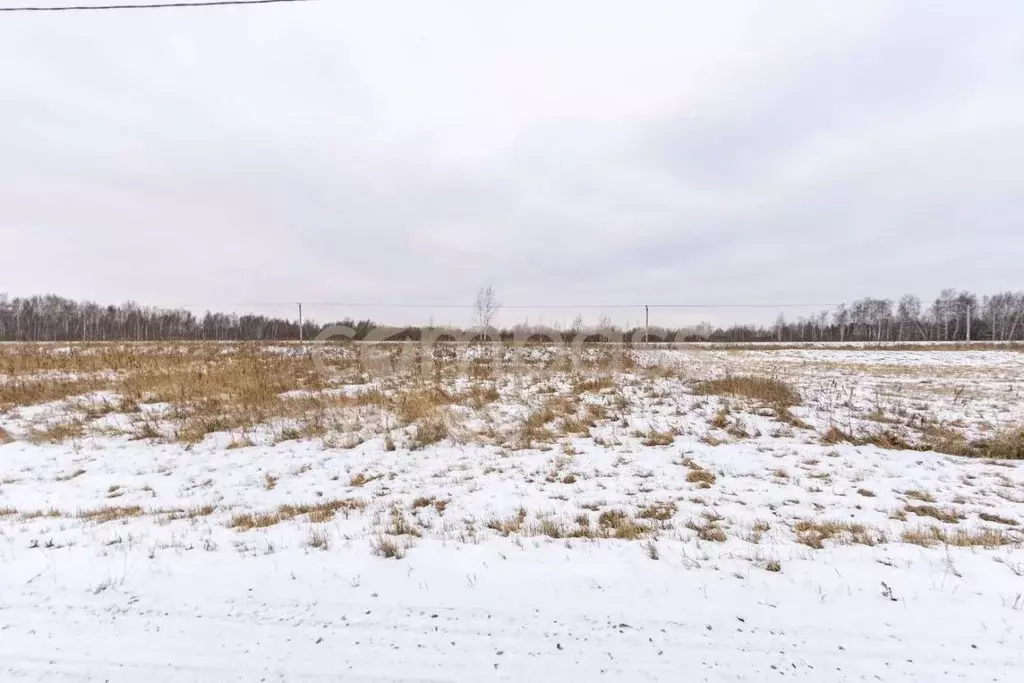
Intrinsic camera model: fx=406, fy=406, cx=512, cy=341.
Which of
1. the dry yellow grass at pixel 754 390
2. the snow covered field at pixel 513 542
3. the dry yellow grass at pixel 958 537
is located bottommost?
the snow covered field at pixel 513 542

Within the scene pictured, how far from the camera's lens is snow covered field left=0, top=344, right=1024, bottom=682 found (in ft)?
7.80

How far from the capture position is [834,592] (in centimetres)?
282

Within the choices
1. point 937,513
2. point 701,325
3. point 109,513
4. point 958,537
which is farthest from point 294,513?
point 701,325

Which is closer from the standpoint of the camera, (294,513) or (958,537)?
(958,537)

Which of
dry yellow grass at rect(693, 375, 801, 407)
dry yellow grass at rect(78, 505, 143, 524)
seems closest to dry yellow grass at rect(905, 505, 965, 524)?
dry yellow grass at rect(693, 375, 801, 407)

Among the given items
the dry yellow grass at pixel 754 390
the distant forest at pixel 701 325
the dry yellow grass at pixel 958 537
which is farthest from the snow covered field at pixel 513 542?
the distant forest at pixel 701 325

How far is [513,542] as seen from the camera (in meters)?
3.58

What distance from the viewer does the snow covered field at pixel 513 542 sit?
238 centimetres

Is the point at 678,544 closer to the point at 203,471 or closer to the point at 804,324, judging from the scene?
the point at 203,471

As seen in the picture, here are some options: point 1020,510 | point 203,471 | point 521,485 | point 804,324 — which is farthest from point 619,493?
point 804,324

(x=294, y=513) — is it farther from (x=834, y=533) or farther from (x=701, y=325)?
(x=701, y=325)

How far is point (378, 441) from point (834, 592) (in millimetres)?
6168

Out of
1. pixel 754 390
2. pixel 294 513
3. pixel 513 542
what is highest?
pixel 754 390

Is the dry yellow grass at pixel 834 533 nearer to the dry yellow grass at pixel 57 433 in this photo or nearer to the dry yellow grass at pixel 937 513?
the dry yellow grass at pixel 937 513
